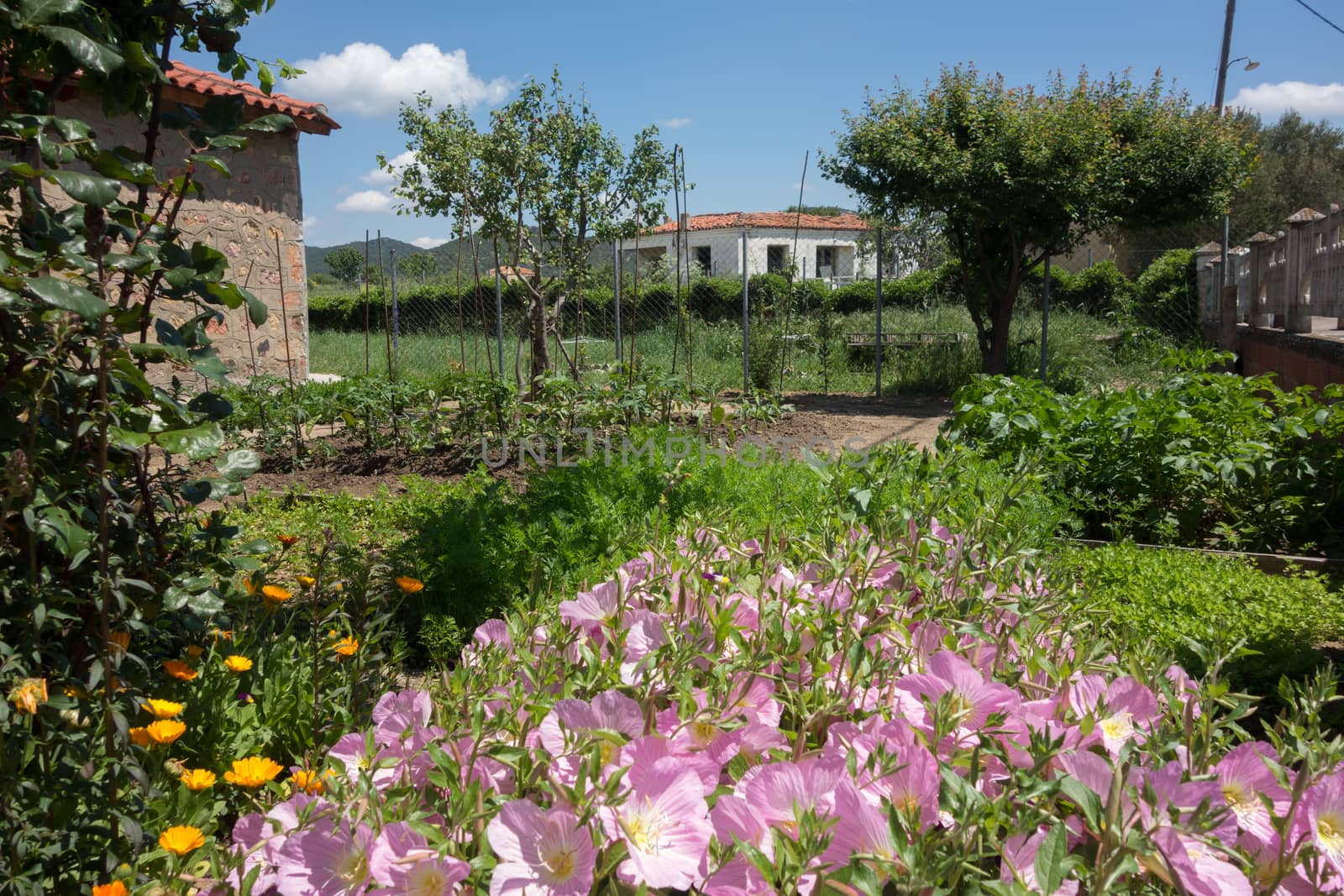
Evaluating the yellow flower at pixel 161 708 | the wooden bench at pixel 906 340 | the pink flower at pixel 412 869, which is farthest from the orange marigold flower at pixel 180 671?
the wooden bench at pixel 906 340

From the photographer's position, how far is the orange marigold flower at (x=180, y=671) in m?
1.69

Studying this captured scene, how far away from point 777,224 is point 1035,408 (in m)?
28.8

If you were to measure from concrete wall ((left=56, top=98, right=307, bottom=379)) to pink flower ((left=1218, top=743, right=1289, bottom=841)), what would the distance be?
7.91m

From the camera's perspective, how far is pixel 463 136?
39.0ft

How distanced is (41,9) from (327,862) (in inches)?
52.8

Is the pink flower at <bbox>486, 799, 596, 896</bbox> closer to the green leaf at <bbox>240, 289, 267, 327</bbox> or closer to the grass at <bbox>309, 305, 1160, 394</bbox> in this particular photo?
the green leaf at <bbox>240, 289, 267, 327</bbox>

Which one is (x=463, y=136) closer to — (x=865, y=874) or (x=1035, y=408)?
(x=1035, y=408)

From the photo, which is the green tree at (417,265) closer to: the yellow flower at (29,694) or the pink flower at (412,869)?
the yellow flower at (29,694)

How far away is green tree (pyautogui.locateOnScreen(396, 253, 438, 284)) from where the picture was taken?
1335 inches

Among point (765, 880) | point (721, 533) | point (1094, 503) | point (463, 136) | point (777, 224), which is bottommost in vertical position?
point (1094, 503)

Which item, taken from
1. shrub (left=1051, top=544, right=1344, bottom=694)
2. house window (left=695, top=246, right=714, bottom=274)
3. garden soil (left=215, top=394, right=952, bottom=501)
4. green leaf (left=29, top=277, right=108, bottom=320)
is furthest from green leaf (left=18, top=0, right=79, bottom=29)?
house window (left=695, top=246, right=714, bottom=274)

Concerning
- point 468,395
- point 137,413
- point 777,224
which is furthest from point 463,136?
point 777,224

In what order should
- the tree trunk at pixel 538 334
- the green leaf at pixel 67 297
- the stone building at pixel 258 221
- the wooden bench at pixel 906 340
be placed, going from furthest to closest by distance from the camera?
1. the wooden bench at pixel 906 340
2. the tree trunk at pixel 538 334
3. the stone building at pixel 258 221
4. the green leaf at pixel 67 297

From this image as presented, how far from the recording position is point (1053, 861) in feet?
1.96
